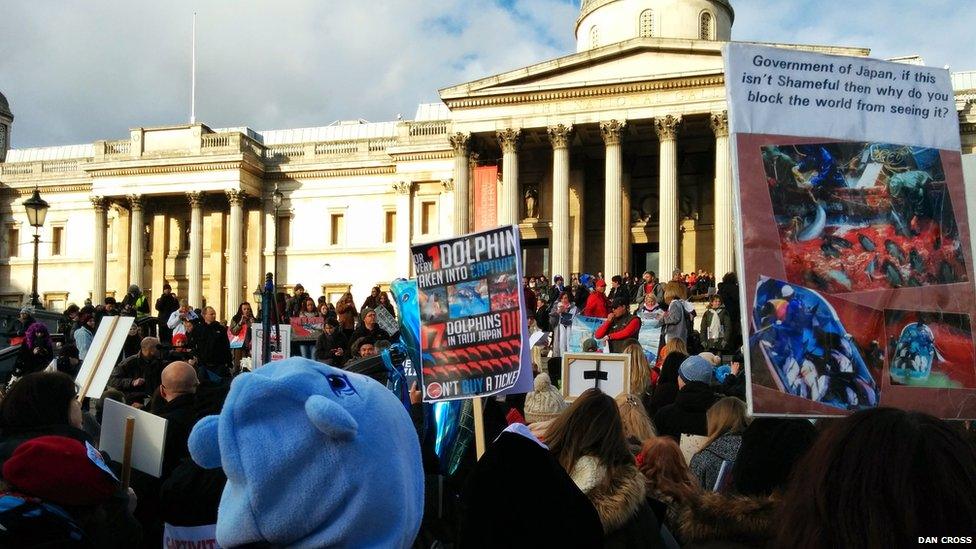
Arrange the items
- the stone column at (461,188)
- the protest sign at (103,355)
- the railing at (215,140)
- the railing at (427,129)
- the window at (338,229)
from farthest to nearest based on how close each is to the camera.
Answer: the window at (338,229) → the railing at (215,140) → the railing at (427,129) → the stone column at (461,188) → the protest sign at (103,355)

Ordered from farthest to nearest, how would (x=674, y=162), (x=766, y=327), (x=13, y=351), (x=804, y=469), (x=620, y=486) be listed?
1. (x=674, y=162)
2. (x=13, y=351)
3. (x=766, y=327)
4. (x=620, y=486)
5. (x=804, y=469)

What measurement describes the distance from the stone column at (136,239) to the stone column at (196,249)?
2630 mm

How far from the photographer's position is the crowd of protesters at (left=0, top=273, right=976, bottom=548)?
5.87ft

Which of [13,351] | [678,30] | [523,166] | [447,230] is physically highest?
[678,30]

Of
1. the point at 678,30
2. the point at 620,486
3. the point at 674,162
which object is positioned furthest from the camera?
the point at 678,30

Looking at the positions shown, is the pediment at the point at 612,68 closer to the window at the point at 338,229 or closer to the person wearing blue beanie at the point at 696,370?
the window at the point at 338,229

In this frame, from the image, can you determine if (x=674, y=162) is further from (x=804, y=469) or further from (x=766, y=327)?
(x=804, y=469)

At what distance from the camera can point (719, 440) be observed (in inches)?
181

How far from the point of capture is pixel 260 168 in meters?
41.8

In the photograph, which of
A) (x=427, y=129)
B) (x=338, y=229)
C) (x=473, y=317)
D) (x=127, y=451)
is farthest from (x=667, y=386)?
(x=338, y=229)

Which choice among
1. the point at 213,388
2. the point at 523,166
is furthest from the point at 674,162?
the point at 213,388

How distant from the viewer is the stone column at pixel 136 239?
41.2 metres

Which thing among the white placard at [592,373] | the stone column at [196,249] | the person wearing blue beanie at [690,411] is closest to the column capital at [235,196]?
the stone column at [196,249]

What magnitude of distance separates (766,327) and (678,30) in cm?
3451
